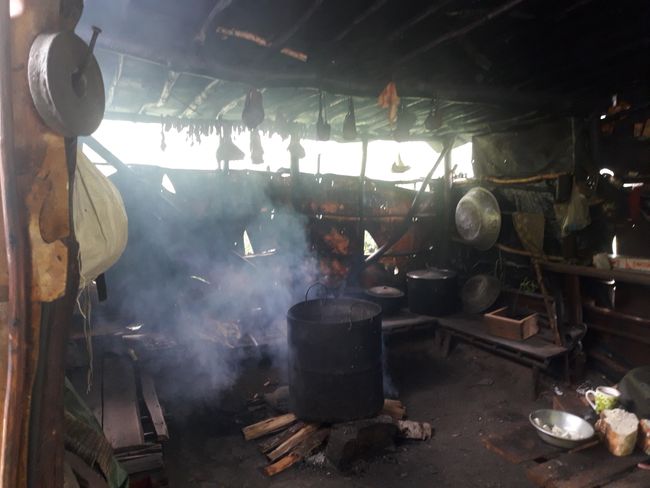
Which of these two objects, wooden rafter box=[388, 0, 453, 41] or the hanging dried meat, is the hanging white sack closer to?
wooden rafter box=[388, 0, 453, 41]

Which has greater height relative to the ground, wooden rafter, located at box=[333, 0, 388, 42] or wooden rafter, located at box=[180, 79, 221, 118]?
wooden rafter, located at box=[333, 0, 388, 42]

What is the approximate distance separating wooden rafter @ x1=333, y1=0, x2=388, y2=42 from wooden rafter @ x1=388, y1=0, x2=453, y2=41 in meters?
0.48

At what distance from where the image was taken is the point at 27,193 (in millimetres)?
1233

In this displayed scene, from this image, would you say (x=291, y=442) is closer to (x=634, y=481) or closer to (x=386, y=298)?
(x=634, y=481)

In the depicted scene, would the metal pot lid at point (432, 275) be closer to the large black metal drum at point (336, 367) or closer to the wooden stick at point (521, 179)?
the wooden stick at point (521, 179)

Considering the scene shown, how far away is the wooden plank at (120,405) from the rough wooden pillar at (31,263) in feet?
8.18

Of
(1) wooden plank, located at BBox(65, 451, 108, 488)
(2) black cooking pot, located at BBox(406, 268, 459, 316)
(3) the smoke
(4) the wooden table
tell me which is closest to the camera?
(1) wooden plank, located at BBox(65, 451, 108, 488)

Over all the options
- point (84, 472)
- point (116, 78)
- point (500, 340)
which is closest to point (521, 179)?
point (500, 340)

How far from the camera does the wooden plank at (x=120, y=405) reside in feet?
12.0

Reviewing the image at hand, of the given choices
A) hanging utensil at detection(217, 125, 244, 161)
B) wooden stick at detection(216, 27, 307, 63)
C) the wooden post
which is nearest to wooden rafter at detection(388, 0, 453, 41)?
wooden stick at detection(216, 27, 307, 63)

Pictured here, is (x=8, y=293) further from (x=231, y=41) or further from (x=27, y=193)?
(x=231, y=41)

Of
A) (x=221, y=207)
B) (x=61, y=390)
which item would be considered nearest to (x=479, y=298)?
(x=221, y=207)

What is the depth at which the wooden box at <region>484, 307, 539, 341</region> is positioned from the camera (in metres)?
7.11

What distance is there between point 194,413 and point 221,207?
3431mm
